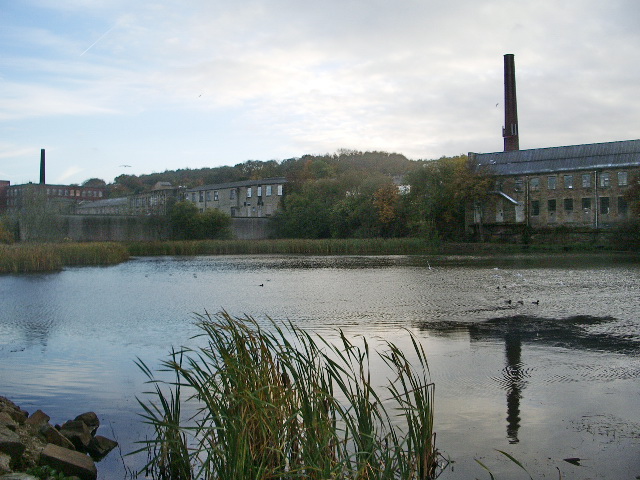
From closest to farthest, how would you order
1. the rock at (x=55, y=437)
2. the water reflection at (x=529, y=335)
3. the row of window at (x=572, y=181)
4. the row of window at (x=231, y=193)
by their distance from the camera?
the rock at (x=55, y=437) → the water reflection at (x=529, y=335) → the row of window at (x=572, y=181) → the row of window at (x=231, y=193)

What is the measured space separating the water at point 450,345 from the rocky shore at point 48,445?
25 centimetres

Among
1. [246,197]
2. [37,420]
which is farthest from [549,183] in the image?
[37,420]

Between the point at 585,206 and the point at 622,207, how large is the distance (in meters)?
3.15

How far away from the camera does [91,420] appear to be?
7137 millimetres

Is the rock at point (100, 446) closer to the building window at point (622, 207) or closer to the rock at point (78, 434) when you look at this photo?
the rock at point (78, 434)

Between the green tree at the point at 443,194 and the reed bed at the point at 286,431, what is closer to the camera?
the reed bed at the point at 286,431

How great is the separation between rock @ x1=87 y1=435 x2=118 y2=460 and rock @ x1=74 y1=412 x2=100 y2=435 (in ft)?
1.33

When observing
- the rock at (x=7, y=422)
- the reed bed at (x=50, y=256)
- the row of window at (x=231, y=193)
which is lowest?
the rock at (x=7, y=422)

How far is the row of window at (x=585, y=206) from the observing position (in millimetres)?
54375

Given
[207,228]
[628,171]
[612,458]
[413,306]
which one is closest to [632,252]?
[628,171]

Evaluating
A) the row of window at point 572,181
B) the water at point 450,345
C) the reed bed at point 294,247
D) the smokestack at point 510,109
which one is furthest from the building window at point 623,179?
the water at point 450,345

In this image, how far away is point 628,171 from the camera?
54.5 meters

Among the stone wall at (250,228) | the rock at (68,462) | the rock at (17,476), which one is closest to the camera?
the rock at (17,476)

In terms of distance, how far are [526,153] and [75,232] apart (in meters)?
42.8
